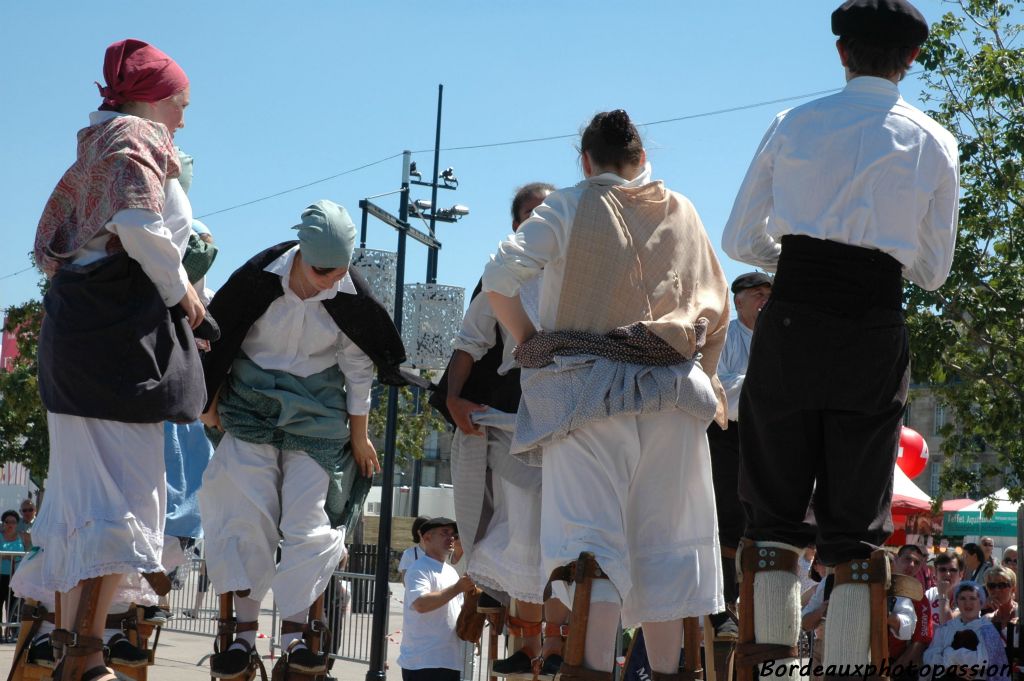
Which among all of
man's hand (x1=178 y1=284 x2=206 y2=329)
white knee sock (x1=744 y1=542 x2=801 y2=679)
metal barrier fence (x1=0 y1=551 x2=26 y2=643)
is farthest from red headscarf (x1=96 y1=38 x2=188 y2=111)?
metal barrier fence (x1=0 y1=551 x2=26 y2=643)

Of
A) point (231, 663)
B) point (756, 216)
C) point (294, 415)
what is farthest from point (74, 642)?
point (756, 216)

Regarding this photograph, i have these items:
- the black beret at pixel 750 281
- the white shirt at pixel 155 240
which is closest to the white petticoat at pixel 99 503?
the white shirt at pixel 155 240

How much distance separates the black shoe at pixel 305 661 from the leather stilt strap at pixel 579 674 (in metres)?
1.96

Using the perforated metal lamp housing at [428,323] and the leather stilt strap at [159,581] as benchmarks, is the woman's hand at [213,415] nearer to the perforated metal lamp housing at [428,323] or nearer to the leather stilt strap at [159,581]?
the leather stilt strap at [159,581]

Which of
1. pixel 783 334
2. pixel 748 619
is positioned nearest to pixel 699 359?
pixel 783 334

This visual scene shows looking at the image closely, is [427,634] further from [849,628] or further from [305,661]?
[849,628]

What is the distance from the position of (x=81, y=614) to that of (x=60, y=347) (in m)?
0.97

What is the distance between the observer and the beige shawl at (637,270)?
14.8ft

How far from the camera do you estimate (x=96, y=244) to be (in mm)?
4730

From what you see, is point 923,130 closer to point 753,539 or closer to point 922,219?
point 922,219

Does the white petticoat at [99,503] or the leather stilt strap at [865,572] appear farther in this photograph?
the white petticoat at [99,503]

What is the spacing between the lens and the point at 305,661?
5668 mm

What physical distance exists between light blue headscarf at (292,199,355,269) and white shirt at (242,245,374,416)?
21cm

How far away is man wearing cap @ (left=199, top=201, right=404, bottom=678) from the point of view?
5.86 meters
